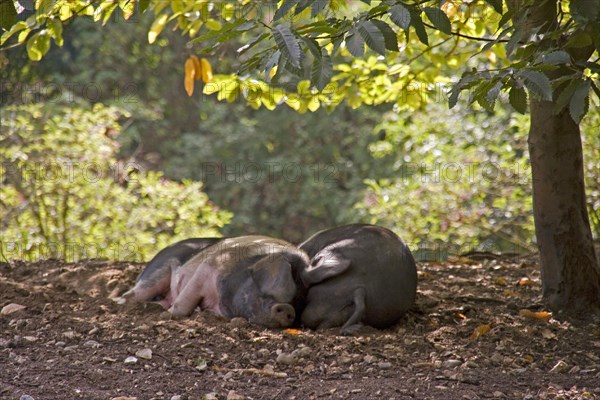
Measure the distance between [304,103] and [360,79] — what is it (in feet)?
2.14

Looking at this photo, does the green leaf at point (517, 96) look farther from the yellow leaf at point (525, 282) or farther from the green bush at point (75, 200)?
the green bush at point (75, 200)

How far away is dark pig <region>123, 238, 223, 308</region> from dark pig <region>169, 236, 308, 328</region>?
0.08 m

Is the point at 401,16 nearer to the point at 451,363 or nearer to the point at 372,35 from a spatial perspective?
the point at 372,35

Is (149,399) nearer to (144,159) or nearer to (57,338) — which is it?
(57,338)

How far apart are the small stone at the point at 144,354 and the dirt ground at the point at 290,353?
0.01 metres

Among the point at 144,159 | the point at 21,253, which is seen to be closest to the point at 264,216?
the point at 144,159

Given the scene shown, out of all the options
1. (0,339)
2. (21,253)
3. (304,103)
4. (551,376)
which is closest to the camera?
(551,376)

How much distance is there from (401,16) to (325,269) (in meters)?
2.08

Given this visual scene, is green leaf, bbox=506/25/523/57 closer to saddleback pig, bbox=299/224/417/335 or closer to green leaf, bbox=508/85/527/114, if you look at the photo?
green leaf, bbox=508/85/527/114

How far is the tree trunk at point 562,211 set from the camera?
16.2ft

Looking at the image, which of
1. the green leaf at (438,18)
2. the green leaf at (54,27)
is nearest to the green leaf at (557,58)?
the green leaf at (438,18)

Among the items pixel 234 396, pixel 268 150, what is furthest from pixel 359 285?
pixel 268 150

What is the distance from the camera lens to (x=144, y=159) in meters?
17.2

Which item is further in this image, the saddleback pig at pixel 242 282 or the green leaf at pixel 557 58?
the saddleback pig at pixel 242 282
